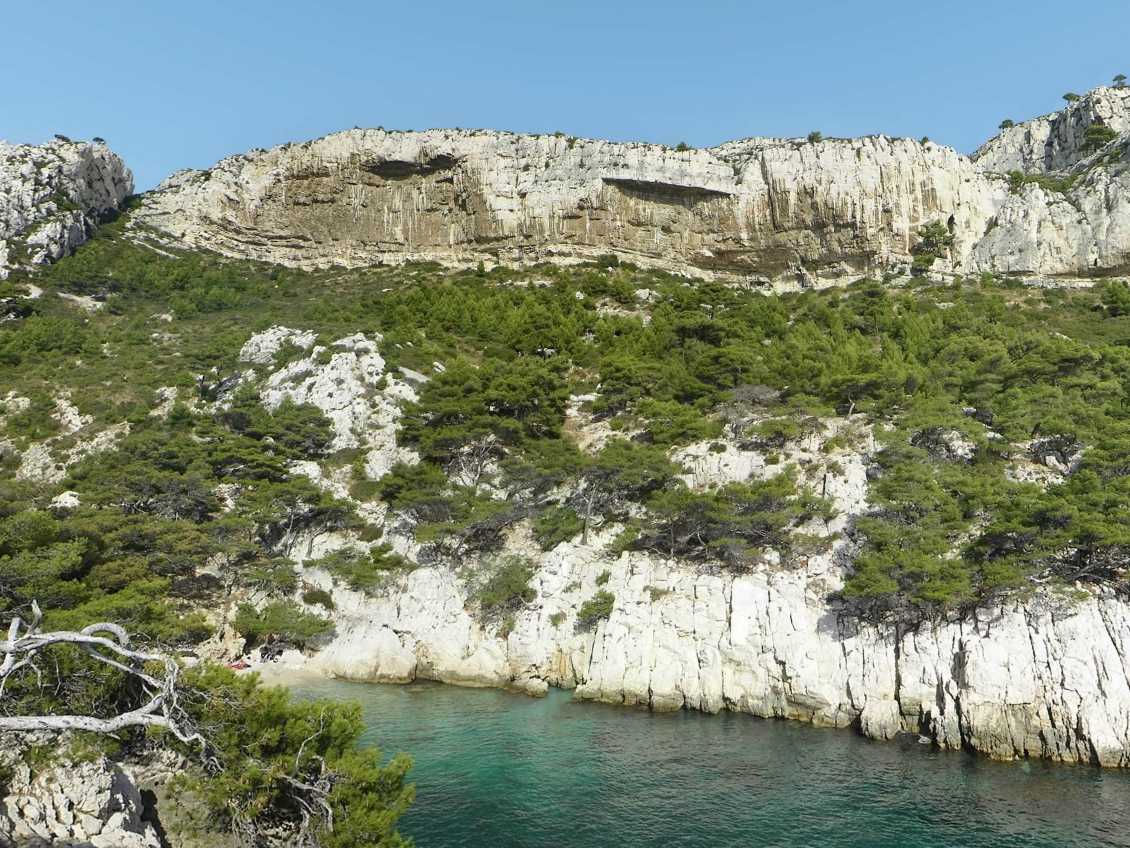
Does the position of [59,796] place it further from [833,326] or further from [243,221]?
[243,221]

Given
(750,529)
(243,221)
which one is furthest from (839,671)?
(243,221)

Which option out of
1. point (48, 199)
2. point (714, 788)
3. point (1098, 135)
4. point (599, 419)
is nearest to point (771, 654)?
point (714, 788)

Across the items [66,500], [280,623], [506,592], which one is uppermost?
[66,500]

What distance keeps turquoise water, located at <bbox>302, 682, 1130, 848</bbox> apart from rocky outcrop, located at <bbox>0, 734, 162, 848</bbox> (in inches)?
264

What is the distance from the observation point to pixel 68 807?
9328 mm

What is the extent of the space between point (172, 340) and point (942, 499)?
55.5 m

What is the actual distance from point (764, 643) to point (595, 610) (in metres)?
6.87

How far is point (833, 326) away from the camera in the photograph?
48438 mm

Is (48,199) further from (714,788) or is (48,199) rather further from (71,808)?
(714,788)

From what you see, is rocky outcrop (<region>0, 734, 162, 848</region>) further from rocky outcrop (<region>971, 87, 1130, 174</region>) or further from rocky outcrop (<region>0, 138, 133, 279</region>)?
rocky outcrop (<region>971, 87, 1130, 174</region>)

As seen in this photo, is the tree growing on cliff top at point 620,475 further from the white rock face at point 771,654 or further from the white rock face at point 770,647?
the white rock face at point 771,654

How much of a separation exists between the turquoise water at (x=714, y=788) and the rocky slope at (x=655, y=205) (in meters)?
49.0

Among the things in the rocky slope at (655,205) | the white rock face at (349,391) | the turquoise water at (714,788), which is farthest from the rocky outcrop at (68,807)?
the rocky slope at (655,205)

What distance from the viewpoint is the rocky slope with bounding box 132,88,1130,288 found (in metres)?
58.7
